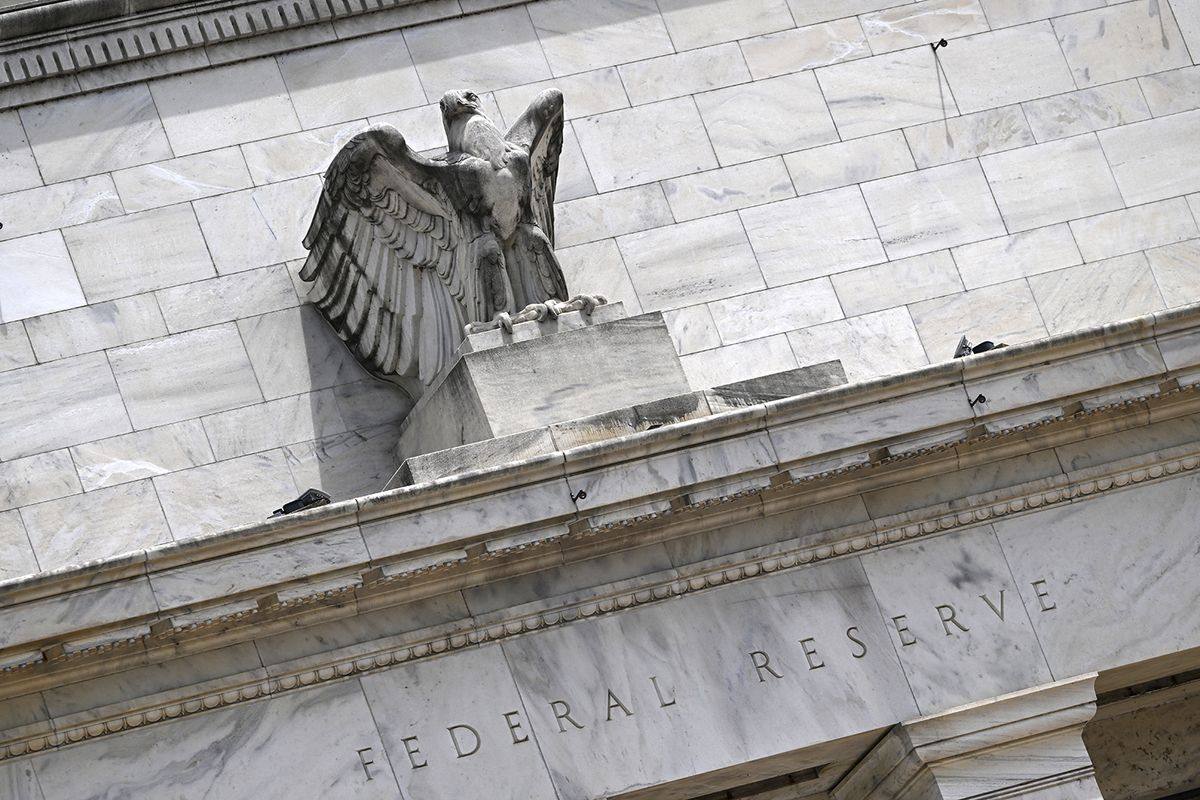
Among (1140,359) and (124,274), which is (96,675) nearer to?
(124,274)

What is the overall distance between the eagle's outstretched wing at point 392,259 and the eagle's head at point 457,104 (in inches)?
19.1

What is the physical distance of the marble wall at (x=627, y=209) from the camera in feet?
44.8

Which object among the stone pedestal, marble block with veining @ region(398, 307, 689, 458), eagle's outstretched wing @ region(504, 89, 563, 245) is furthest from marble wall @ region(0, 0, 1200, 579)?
the stone pedestal

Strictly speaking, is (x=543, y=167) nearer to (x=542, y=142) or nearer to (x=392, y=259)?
(x=542, y=142)

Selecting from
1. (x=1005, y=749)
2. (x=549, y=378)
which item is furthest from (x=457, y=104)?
(x=1005, y=749)

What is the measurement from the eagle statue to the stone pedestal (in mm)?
3302

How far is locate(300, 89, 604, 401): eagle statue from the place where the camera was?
13.2m

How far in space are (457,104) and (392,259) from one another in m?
1.08

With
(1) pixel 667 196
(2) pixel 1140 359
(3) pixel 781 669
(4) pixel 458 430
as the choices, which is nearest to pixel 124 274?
(4) pixel 458 430

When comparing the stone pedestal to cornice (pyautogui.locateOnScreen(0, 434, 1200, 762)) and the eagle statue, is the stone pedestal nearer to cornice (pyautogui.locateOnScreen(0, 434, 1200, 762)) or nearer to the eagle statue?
cornice (pyautogui.locateOnScreen(0, 434, 1200, 762))

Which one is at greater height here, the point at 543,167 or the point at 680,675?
the point at 543,167

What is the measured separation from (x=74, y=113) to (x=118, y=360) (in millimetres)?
1820

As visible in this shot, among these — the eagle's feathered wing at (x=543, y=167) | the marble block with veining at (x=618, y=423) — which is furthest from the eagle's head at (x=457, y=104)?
the marble block with veining at (x=618, y=423)

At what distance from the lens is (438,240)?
1355 centimetres
